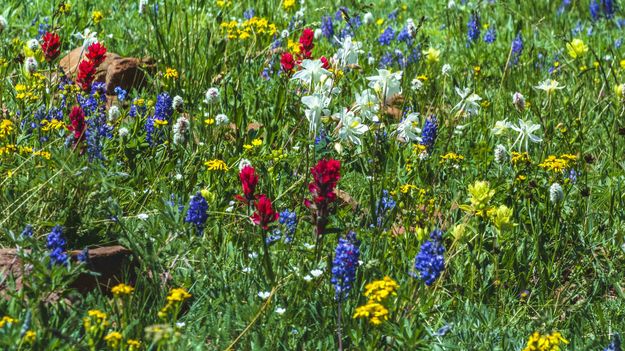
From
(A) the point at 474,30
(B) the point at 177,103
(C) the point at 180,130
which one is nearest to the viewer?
(C) the point at 180,130

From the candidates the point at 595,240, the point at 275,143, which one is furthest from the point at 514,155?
the point at 275,143

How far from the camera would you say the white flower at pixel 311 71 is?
3600 mm

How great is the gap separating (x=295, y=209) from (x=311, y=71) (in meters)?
0.55

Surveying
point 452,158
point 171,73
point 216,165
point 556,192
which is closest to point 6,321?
point 216,165

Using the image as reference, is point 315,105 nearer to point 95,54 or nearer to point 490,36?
point 95,54

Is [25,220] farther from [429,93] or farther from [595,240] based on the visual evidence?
[429,93]

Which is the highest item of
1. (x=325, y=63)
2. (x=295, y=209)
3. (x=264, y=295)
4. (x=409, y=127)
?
(x=325, y=63)

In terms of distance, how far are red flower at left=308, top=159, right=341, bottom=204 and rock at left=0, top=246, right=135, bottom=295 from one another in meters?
0.68

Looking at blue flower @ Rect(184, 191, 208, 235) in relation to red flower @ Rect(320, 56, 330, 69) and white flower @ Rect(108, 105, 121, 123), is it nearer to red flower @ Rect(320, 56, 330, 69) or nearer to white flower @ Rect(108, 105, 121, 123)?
red flower @ Rect(320, 56, 330, 69)

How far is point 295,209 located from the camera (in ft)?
12.3

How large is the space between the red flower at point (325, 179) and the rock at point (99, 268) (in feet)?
2.22

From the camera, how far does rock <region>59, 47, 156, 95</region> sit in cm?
503

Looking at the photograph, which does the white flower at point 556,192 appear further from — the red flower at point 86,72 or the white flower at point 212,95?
the red flower at point 86,72

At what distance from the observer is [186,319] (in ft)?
9.68
